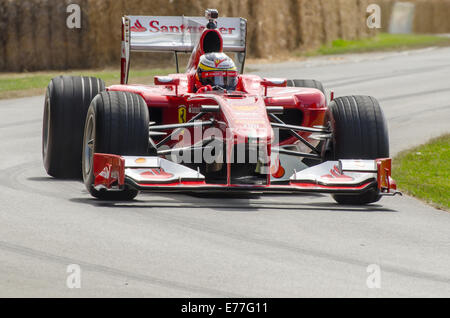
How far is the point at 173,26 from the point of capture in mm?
13211

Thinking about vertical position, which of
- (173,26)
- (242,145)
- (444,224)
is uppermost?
(173,26)

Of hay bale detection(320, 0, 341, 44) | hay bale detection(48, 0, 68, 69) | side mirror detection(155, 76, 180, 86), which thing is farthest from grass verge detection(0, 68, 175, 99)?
side mirror detection(155, 76, 180, 86)

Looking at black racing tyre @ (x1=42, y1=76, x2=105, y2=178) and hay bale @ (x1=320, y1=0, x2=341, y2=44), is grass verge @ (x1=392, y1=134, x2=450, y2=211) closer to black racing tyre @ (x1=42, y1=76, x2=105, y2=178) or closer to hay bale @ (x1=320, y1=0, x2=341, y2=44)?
black racing tyre @ (x1=42, y1=76, x2=105, y2=178)

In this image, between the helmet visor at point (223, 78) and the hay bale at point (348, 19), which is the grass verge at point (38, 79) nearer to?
the hay bale at point (348, 19)

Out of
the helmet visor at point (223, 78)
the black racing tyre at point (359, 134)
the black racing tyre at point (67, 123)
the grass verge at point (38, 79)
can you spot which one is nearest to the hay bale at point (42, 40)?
the grass verge at point (38, 79)

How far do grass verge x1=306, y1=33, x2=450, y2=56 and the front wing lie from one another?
23.1 metres

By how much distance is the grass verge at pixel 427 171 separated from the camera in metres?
11.0

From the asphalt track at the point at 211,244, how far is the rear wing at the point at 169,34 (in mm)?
2068

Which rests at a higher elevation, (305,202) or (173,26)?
(173,26)

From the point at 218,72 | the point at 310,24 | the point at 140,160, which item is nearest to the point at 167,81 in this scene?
the point at 218,72

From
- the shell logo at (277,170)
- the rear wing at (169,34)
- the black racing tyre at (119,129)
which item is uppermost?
the rear wing at (169,34)
